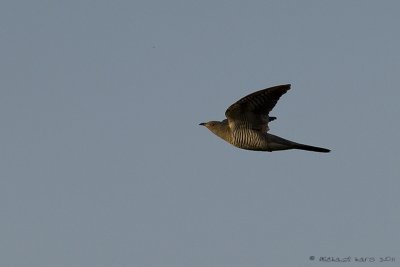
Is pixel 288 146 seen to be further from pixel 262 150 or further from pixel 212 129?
pixel 212 129

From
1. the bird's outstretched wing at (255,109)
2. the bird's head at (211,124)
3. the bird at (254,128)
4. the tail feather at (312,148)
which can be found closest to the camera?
the bird's outstretched wing at (255,109)

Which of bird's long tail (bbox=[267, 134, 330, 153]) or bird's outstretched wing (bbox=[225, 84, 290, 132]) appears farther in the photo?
bird's long tail (bbox=[267, 134, 330, 153])

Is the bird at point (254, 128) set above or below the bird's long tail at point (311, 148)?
above

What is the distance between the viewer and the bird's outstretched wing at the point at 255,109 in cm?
1898

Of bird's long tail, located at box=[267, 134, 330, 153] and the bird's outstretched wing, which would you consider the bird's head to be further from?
bird's long tail, located at box=[267, 134, 330, 153]

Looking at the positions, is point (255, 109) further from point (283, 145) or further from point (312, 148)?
point (312, 148)

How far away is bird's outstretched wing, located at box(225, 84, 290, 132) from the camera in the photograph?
19.0 m

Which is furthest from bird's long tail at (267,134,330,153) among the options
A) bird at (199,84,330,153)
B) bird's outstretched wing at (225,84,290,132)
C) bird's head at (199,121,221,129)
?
bird's head at (199,121,221,129)

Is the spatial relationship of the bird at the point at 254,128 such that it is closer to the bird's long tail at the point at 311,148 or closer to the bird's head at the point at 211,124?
the bird's long tail at the point at 311,148

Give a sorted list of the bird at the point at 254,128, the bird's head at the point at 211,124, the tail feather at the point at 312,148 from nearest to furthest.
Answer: the bird at the point at 254,128 → the tail feather at the point at 312,148 → the bird's head at the point at 211,124

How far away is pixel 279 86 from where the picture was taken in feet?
61.3

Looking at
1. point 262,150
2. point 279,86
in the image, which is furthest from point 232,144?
point 279,86

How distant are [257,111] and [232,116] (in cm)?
50

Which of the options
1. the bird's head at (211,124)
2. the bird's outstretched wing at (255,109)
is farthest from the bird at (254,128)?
the bird's head at (211,124)
